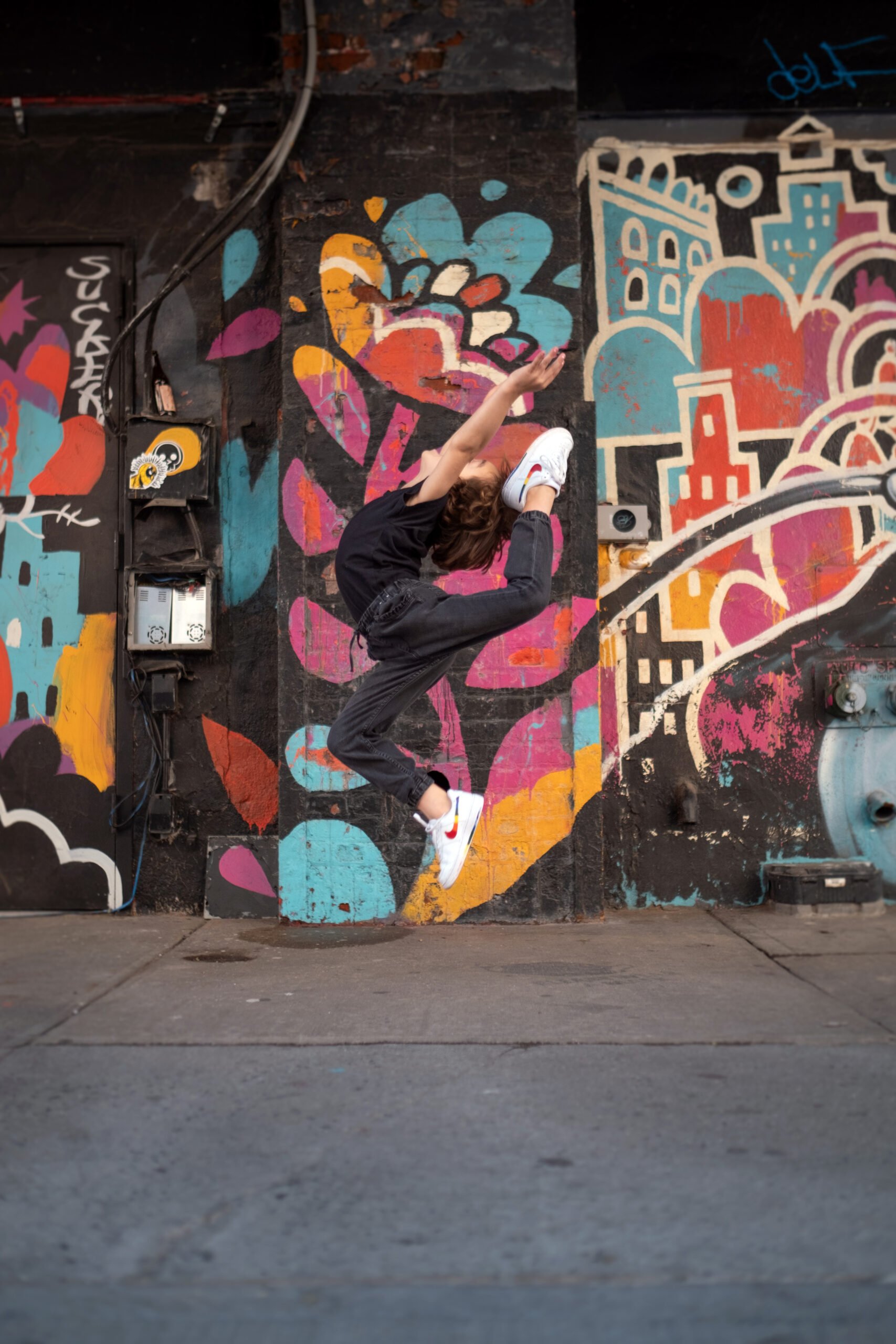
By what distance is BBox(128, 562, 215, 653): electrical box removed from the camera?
6676 millimetres

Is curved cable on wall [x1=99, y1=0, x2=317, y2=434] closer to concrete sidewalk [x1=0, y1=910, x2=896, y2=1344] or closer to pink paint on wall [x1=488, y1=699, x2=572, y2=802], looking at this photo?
pink paint on wall [x1=488, y1=699, x2=572, y2=802]

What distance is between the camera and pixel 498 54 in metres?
6.60

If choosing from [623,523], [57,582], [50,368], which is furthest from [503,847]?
[50,368]

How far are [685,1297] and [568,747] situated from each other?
14.1ft

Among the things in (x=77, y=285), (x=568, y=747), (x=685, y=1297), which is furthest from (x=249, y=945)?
(x=77, y=285)

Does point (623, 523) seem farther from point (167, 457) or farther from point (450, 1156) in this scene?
point (450, 1156)

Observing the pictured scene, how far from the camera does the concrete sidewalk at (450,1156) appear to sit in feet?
6.89

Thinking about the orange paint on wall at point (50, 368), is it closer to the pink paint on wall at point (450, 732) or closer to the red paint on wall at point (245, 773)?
the red paint on wall at point (245, 773)

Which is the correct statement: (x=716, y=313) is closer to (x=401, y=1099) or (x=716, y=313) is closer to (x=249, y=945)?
(x=249, y=945)

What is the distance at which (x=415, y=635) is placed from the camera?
158 inches

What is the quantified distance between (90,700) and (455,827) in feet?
11.1

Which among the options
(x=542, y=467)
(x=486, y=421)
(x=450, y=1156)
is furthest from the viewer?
(x=542, y=467)

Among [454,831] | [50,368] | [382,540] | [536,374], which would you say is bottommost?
[454,831]

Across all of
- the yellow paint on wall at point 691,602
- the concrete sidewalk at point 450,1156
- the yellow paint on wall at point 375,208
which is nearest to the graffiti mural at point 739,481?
the yellow paint on wall at point 691,602
